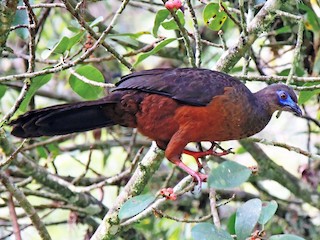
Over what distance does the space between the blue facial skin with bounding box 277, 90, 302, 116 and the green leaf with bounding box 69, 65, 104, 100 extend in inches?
33.7

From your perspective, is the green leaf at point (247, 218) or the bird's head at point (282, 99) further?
the bird's head at point (282, 99)

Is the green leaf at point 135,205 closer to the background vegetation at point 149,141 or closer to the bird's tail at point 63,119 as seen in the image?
the background vegetation at point 149,141

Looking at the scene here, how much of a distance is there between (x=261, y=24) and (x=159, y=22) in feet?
1.58

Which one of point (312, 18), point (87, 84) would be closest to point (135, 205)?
point (87, 84)

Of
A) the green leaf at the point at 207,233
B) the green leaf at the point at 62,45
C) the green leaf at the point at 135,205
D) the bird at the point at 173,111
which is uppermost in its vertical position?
the green leaf at the point at 62,45

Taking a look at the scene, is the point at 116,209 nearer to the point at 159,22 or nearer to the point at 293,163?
the point at 159,22

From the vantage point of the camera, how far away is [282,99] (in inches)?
123

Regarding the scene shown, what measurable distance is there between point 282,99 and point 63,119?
1006 millimetres

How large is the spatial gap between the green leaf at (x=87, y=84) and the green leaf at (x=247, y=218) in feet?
4.01

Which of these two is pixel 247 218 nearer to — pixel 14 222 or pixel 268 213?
pixel 268 213

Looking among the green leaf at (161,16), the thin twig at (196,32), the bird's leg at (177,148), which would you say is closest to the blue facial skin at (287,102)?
the thin twig at (196,32)

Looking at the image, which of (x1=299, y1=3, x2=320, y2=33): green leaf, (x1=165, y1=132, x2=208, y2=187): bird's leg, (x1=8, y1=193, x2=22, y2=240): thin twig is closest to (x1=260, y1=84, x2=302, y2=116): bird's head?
(x1=165, y1=132, x2=208, y2=187): bird's leg

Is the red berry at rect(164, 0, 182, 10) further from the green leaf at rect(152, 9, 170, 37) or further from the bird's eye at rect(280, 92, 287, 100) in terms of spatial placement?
the bird's eye at rect(280, 92, 287, 100)

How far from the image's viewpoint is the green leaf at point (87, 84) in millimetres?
3238
